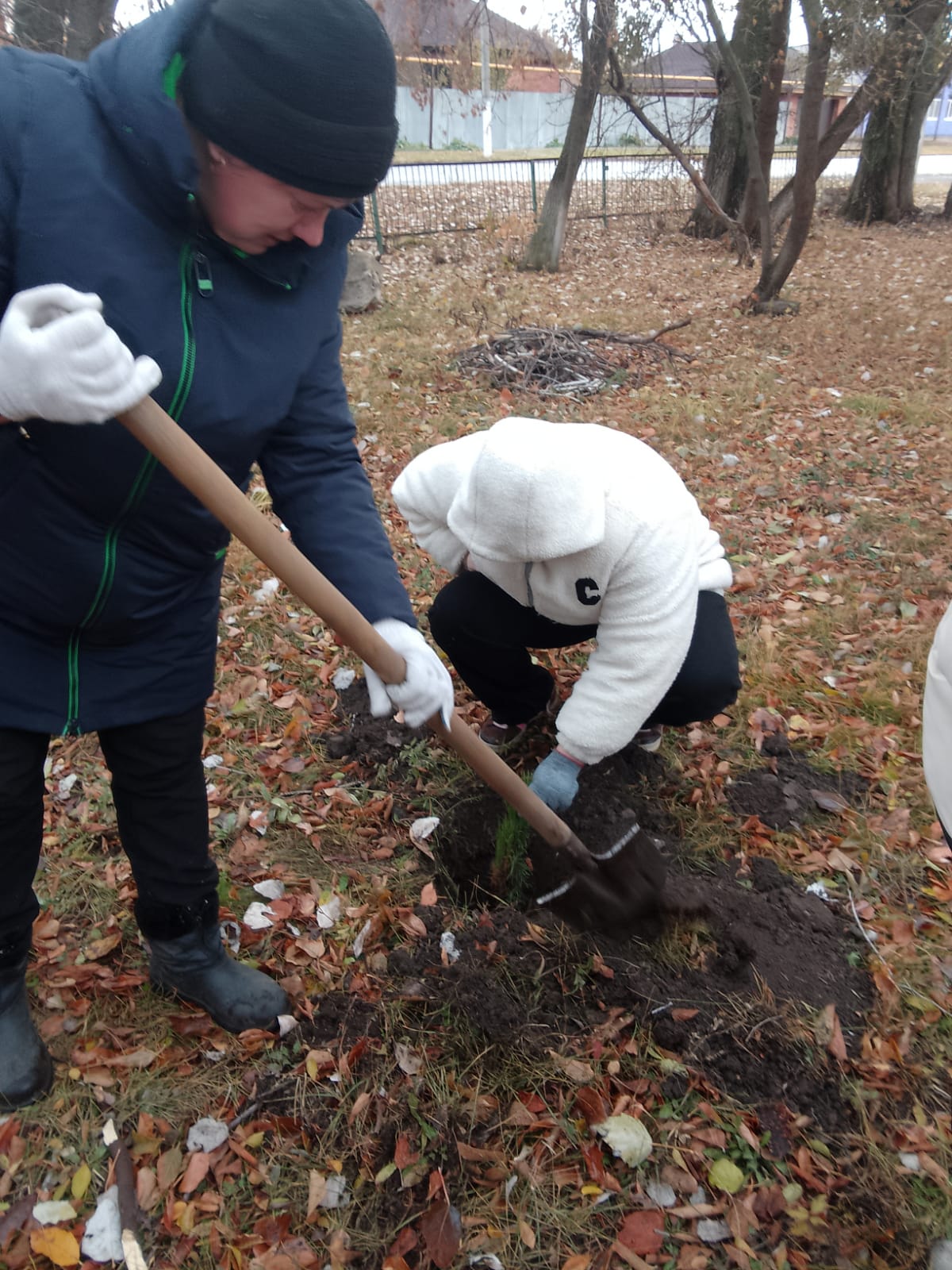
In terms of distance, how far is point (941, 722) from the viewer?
147cm

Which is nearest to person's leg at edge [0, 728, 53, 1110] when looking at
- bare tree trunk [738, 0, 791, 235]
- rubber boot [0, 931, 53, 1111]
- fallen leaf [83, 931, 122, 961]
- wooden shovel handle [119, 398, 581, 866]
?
rubber boot [0, 931, 53, 1111]

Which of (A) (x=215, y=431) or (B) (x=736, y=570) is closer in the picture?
(A) (x=215, y=431)

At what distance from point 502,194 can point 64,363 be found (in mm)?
16668

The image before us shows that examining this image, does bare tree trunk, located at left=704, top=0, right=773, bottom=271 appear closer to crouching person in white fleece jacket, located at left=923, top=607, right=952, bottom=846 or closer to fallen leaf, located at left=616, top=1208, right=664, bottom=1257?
crouching person in white fleece jacket, located at left=923, top=607, right=952, bottom=846

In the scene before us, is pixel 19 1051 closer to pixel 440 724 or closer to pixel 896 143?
pixel 440 724

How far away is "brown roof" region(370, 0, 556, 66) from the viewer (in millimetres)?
11516

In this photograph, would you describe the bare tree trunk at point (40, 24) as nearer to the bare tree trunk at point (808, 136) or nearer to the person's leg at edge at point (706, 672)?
the person's leg at edge at point (706, 672)

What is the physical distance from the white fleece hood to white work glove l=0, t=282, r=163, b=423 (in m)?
0.92

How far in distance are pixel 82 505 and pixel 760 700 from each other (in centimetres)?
249

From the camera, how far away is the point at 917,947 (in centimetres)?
226

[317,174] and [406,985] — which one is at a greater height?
[317,174]

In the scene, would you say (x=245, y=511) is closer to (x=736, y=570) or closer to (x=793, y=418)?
(x=736, y=570)

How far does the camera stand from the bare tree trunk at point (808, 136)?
758cm

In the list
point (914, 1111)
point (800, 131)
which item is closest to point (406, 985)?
point (914, 1111)
